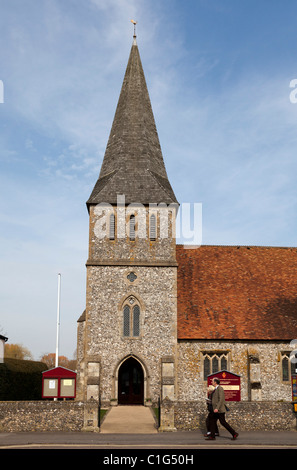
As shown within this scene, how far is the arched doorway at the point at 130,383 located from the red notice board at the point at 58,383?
212 inches

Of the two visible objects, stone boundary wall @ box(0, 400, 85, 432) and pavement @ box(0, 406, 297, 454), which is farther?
stone boundary wall @ box(0, 400, 85, 432)

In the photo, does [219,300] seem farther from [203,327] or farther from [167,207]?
[167,207]

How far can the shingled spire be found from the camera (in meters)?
26.5

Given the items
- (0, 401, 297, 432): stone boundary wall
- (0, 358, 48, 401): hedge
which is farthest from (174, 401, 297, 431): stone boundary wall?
(0, 358, 48, 401): hedge

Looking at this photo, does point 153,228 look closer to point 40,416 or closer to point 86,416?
point 86,416

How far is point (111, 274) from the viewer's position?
25.1 m

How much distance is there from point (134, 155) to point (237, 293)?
32.8ft

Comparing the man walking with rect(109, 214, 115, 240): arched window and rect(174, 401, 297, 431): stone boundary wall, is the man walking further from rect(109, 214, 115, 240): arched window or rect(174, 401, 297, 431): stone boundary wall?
rect(109, 214, 115, 240): arched window

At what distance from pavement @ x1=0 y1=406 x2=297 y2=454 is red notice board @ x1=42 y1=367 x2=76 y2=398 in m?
2.77

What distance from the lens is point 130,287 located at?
25.0 metres

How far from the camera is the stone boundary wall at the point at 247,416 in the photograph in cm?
1664

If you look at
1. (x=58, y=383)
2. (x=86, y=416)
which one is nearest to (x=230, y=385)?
(x=86, y=416)

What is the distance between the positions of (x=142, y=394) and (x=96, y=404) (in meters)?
8.66
